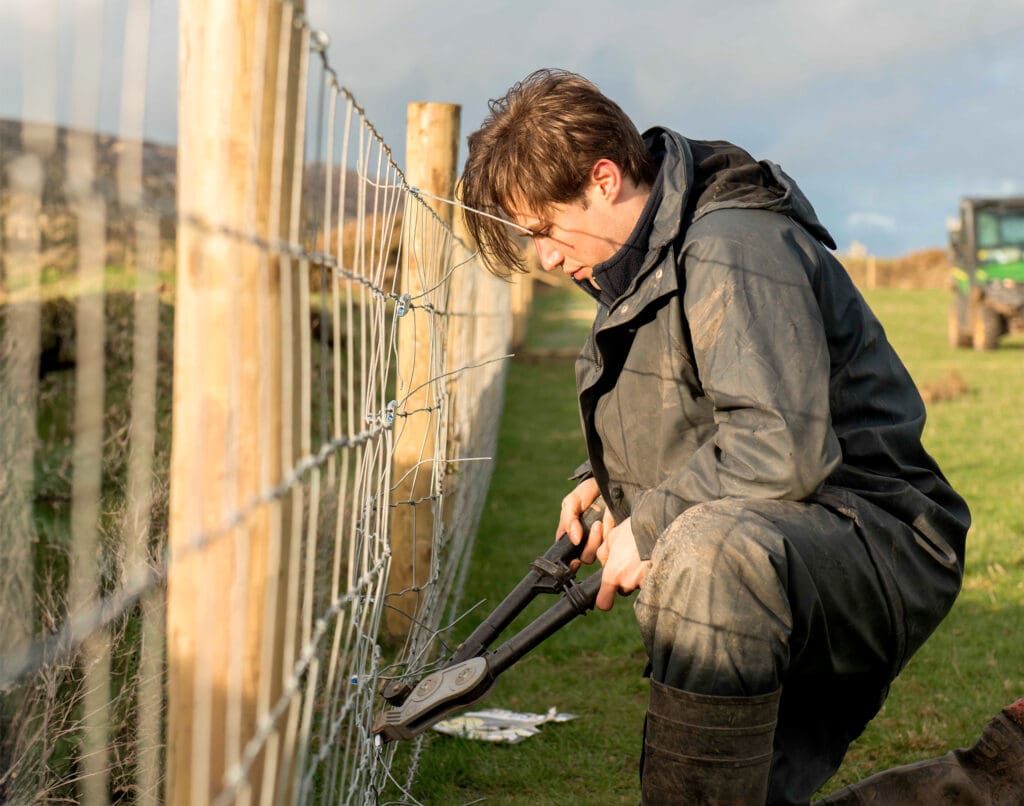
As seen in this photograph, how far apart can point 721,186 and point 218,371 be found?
4.51 feet

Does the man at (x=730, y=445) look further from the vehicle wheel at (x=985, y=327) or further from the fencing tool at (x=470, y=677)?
the vehicle wheel at (x=985, y=327)

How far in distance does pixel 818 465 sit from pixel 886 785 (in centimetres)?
102

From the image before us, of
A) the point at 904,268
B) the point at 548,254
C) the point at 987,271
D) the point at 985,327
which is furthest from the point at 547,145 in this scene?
the point at 904,268

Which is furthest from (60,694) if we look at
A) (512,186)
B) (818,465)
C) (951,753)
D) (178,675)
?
(951,753)

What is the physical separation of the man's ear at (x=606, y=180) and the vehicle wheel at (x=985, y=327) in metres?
17.5

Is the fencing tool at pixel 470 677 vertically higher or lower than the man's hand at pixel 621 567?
lower

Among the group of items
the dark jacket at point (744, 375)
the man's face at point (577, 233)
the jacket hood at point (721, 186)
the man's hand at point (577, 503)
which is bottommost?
the man's hand at point (577, 503)

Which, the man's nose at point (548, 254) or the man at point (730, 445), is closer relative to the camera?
the man at point (730, 445)

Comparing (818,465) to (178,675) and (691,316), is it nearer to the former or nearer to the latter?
(691,316)

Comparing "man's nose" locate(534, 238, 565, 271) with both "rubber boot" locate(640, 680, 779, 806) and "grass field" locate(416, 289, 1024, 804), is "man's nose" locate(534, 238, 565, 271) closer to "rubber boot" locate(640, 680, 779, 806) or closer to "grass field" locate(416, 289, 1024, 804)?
"rubber boot" locate(640, 680, 779, 806)

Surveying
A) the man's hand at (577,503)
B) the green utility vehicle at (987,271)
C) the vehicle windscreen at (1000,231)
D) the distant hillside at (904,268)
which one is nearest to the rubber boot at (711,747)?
the man's hand at (577,503)

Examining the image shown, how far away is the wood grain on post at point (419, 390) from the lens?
3.97m

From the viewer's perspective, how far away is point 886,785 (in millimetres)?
2881

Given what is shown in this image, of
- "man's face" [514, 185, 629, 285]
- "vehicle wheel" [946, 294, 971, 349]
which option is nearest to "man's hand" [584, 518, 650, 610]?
"man's face" [514, 185, 629, 285]
